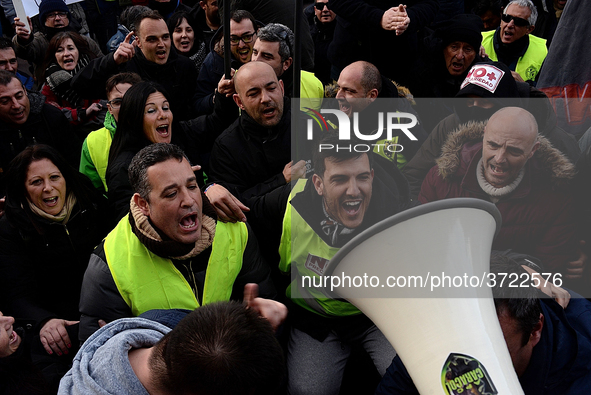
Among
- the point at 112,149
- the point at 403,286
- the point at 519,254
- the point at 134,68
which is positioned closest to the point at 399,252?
the point at 403,286

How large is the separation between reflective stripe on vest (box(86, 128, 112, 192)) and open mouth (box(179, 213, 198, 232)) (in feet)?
4.66

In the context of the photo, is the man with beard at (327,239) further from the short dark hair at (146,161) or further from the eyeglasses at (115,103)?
the eyeglasses at (115,103)

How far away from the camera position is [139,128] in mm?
3486

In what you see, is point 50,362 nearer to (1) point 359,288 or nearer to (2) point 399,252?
(1) point 359,288

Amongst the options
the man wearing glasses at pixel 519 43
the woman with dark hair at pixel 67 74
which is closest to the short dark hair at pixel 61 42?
the woman with dark hair at pixel 67 74

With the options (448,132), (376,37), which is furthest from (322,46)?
(448,132)

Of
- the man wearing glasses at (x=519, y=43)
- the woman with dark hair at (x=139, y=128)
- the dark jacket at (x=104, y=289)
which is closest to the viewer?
the dark jacket at (x=104, y=289)

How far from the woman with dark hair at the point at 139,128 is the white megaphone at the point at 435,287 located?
1871mm

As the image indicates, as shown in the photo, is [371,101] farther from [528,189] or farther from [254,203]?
[528,189]

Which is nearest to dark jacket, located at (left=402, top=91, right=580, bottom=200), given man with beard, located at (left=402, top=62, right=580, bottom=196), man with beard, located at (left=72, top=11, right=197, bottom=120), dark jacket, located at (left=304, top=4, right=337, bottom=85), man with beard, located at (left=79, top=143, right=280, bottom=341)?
man with beard, located at (left=402, top=62, right=580, bottom=196)

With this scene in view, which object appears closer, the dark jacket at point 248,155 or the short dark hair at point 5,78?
the dark jacket at point 248,155

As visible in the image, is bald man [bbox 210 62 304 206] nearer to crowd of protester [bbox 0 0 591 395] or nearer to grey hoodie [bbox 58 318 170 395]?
crowd of protester [bbox 0 0 591 395]

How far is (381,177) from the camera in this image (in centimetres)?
296

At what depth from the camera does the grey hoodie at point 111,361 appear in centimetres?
161
